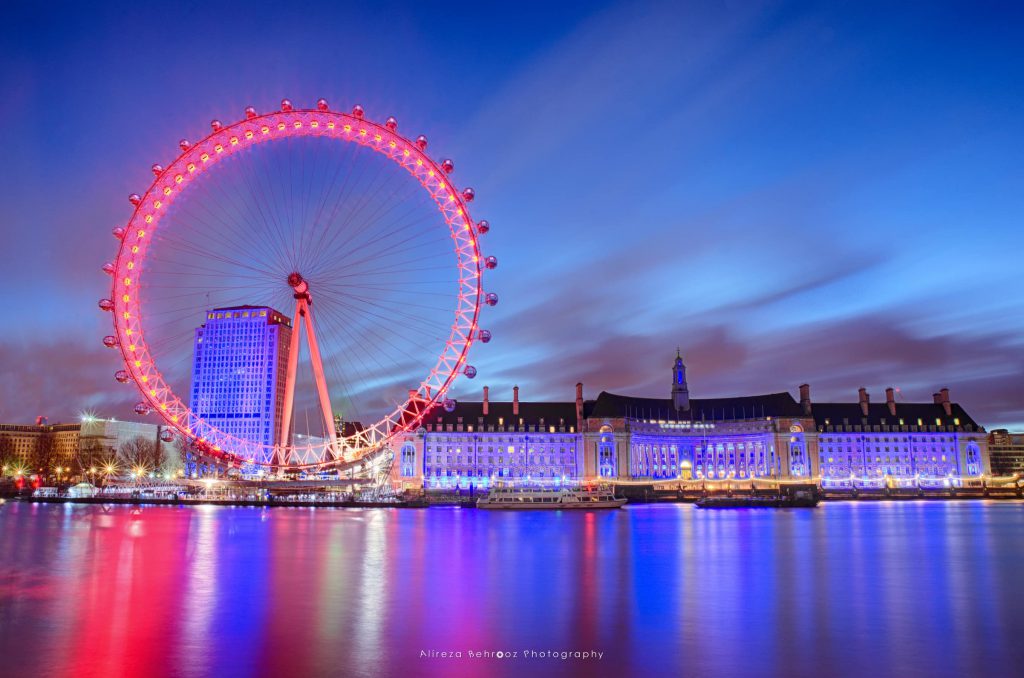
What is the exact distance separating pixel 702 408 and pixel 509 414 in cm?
3602

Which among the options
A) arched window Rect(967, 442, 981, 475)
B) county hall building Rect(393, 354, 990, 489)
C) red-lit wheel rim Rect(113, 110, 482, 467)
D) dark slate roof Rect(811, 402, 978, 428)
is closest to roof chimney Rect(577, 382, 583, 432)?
county hall building Rect(393, 354, 990, 489)

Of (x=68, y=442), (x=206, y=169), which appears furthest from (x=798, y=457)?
(x=68, y=442)

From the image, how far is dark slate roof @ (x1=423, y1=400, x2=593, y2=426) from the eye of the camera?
125375 mm

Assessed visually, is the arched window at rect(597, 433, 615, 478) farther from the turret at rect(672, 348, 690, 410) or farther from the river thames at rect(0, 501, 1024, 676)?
the river thames at rect(0, 501, 1024, 676)

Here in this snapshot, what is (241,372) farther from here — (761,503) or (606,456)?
(761,503)

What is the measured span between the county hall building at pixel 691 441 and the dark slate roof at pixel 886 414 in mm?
171

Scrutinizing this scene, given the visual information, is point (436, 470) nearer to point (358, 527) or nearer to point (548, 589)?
point (358, 527)

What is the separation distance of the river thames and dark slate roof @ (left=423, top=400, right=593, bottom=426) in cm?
8564

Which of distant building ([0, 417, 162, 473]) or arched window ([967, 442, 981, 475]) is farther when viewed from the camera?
distant building ([0, 417, 162, 473])

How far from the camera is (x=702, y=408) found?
139625 millimetres

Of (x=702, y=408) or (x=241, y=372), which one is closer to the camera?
(x=702, y=408)

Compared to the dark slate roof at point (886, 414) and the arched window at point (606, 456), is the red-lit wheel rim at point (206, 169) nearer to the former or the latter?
the arched window at point (606, 456)

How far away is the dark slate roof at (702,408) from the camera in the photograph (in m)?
129

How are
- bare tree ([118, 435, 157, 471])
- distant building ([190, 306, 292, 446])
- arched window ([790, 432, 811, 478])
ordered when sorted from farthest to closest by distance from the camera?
distant building ([190, 306, 292, 446]) < bare tree ([118, 435, 157, 471]) < arched window ([790, 432, 811, 478])
